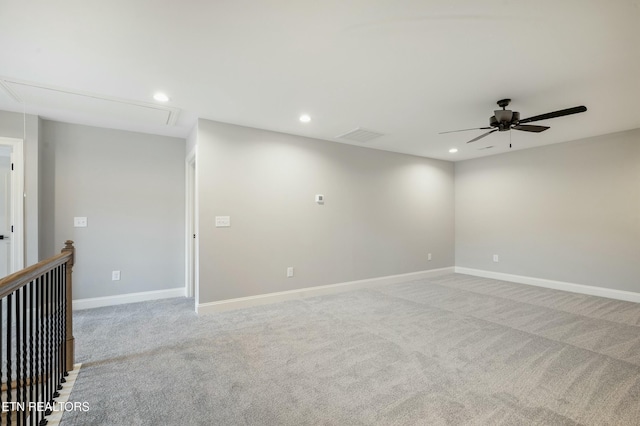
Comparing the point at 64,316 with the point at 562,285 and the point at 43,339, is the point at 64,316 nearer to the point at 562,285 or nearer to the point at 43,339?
the point at 43,339

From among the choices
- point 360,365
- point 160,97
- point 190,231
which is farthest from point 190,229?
point 360,365

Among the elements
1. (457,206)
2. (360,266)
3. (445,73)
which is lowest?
(360,266)

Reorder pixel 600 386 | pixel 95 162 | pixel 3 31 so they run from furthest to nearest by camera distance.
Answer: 1. pixel 95 162
2. pixel 600 386
3. pixel 3 31

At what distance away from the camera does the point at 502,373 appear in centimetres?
230

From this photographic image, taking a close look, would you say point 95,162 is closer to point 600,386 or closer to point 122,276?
point 122,276

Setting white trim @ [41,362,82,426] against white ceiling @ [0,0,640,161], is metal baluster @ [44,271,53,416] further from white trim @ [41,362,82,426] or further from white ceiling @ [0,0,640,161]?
white ceiling @ [0,0,640,161]

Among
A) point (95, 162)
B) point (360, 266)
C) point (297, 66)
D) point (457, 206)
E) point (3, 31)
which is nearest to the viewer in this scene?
point (3, 31)

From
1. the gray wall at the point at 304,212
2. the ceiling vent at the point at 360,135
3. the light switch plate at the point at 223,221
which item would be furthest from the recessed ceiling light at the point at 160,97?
the ceiling vent at the point at 360,135

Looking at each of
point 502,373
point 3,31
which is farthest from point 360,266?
point 3,31

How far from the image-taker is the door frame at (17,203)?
339 centimetres

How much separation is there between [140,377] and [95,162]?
10.1 ft

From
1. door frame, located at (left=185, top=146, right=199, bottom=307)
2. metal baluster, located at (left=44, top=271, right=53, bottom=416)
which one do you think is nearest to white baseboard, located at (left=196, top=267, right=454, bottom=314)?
door frame, located at (left=185, top=146, right=199, bottom=307)

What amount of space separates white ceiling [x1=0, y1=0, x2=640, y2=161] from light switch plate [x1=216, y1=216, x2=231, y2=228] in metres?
1.24

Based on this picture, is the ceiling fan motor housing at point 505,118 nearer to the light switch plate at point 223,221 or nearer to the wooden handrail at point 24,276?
the light switch plate at point 223,221
